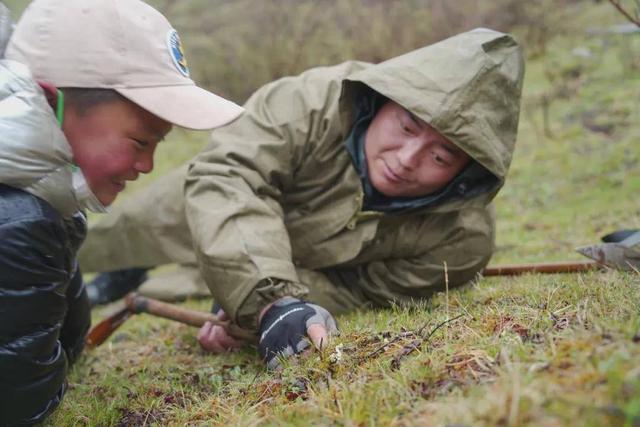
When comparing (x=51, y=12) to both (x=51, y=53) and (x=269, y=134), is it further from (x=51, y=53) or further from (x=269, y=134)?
(x=269, y=134)

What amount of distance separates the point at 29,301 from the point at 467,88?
239cm

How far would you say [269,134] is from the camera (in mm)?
3961

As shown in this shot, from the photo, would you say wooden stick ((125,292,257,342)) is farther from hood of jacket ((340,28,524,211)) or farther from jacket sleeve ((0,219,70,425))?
hood of jacket ((340,28,524,211))

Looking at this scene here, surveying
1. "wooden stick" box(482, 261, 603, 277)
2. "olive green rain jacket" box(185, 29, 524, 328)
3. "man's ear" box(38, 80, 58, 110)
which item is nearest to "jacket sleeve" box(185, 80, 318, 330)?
"olive green rain jacket" box(185, 29, 524, 328)

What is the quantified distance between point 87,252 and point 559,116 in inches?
298

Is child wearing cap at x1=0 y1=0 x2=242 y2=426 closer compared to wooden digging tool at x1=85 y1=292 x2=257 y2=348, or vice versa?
child wearing cap at x1=0 y1=0 x2=242 y2=426

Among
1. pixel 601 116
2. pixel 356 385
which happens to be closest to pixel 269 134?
pixel 356 385

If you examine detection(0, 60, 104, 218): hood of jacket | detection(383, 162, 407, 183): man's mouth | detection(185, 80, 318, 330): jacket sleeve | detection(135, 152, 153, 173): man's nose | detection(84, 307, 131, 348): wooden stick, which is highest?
detection(0, 60, 104, 218): hood of jacket

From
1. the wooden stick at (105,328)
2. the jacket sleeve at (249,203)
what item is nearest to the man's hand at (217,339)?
the jacket sleeve at (249,203)

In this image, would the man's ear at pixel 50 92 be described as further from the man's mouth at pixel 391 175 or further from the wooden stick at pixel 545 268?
the wooden stick at pixel 545 268

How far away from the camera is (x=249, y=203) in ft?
11.5

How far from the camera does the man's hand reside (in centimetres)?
361

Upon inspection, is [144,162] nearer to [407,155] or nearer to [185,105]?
[185,105]

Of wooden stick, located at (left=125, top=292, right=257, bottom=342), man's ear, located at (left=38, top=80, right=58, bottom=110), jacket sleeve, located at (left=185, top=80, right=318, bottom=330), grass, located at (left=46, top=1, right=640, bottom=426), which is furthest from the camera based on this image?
wooden stick, located at (left=125, top=292, right=257, bottom=342)
